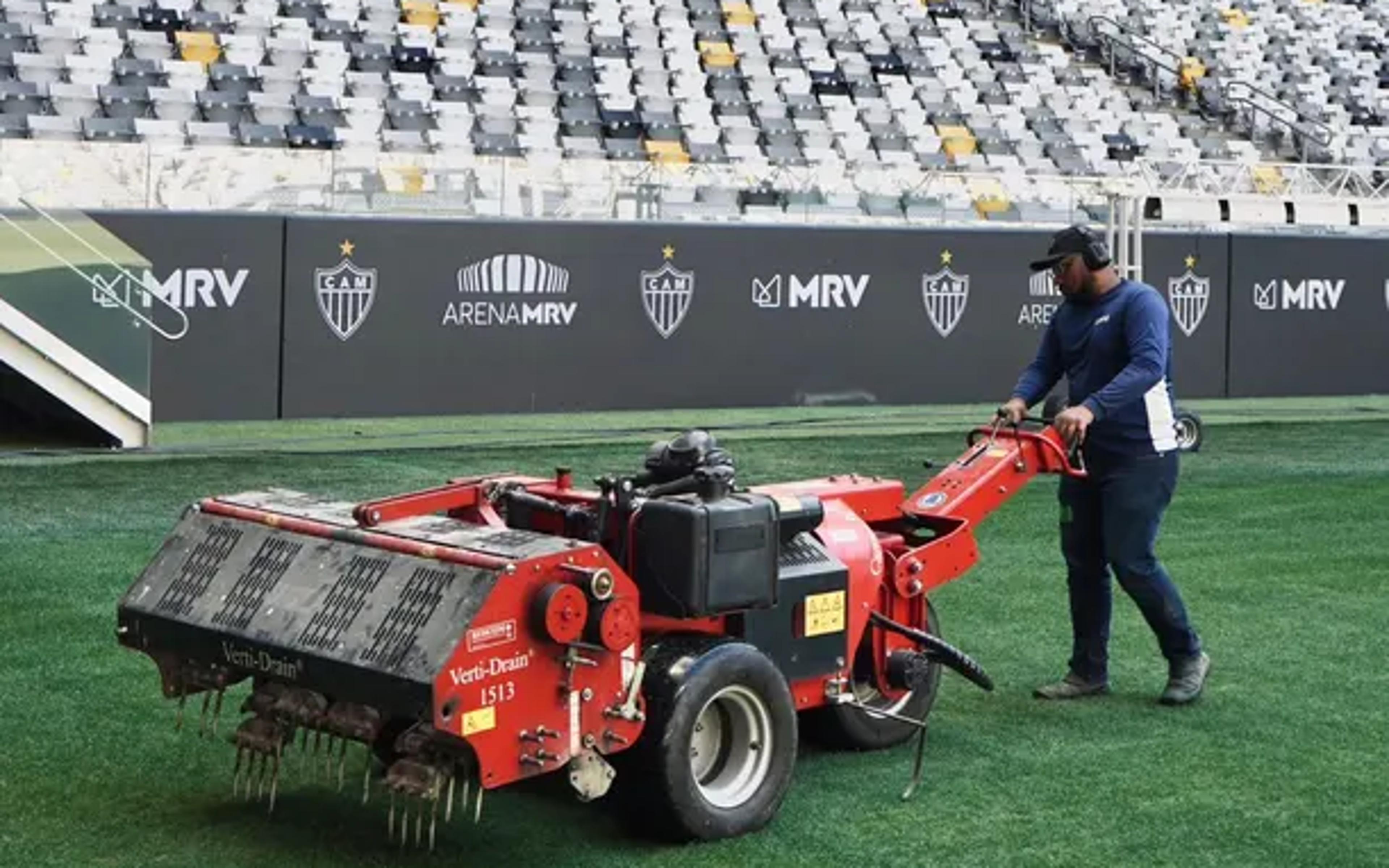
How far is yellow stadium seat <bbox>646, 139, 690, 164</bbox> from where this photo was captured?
2139cm

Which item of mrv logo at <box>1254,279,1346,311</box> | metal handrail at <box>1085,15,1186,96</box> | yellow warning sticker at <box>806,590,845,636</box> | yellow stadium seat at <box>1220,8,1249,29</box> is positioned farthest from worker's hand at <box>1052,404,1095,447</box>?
yellow stadium seat at <box>1220,8,1249,29</box>

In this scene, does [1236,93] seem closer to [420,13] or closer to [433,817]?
[420,13]

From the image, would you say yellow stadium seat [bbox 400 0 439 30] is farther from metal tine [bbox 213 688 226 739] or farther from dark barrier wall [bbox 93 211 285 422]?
metal tine [bbox 213 688 226 739]

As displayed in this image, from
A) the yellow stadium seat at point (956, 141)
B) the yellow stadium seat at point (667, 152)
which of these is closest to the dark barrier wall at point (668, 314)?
the yellow stadium seat at point (667, 152)

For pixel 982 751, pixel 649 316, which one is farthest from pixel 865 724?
pixel 649 316

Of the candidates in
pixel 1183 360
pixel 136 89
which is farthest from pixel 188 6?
pixel 1183 360

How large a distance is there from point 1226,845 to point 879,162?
17.3 metres

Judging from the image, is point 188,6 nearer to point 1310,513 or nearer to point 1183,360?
point 1183,360

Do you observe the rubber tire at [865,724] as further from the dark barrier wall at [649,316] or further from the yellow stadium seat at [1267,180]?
the yellow stadium seat at [1267,180]

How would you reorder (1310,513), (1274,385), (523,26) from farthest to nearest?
1. (523,26)
2. (1274,385)
3. (1310,513)

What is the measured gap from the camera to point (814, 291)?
18.2 m

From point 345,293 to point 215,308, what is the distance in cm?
104

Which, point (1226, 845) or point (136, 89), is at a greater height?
point (136, 89)

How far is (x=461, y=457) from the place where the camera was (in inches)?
539
